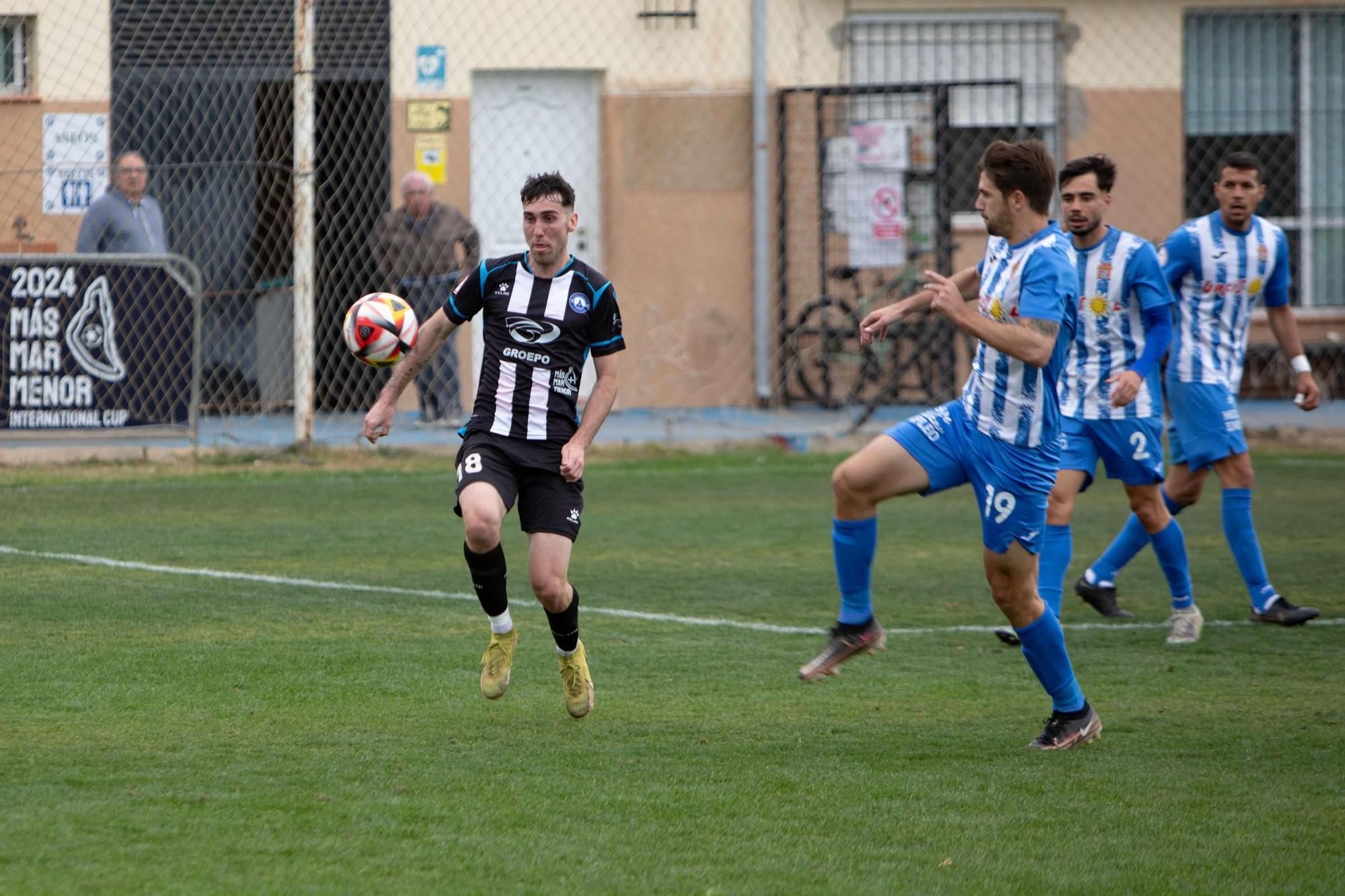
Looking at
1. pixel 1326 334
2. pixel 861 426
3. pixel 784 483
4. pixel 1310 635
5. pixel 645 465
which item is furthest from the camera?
pixel 1326 334

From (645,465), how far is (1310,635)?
6.56 metres

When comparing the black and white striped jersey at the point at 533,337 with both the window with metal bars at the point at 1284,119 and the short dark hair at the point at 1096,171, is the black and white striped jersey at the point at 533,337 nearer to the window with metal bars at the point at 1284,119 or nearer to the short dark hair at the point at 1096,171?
the short dark hair at the point at 1096,171

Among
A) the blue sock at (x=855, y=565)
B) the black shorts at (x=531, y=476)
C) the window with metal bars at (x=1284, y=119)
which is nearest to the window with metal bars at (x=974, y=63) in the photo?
the window with metal bars at (x=1284, y=119)

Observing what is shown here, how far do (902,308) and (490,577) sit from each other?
5.49ft

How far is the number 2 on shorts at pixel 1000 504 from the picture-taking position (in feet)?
17.0

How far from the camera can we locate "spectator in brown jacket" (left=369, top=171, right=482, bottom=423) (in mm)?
13320

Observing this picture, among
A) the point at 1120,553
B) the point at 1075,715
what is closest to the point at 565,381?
the point at 1075,715

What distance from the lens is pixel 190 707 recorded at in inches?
215

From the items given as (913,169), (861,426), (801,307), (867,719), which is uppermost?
(913,169)

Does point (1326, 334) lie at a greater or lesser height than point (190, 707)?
greater

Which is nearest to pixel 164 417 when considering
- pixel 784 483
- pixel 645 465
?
pixel 645 465

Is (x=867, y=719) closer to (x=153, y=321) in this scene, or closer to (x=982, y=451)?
(x=982, y=451)

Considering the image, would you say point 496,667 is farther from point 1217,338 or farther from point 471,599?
point 1217,338

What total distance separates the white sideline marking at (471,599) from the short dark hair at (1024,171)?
2.47m
